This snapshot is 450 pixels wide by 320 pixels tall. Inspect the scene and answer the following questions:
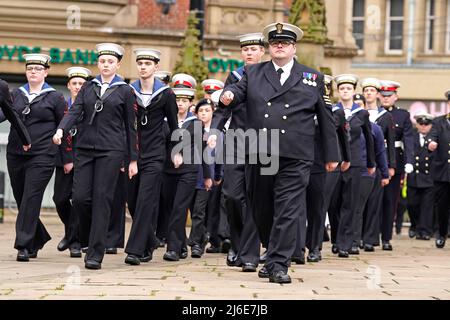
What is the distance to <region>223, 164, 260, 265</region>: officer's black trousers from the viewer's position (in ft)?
42.5

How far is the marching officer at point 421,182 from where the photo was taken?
79.1 ft

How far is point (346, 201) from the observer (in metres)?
16.9

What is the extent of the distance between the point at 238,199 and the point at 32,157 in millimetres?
2230

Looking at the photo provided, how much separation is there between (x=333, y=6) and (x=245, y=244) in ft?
90.0

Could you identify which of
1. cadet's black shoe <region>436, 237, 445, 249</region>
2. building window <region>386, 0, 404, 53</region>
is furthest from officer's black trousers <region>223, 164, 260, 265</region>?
building window <region>386, 0, 404, 53</region>

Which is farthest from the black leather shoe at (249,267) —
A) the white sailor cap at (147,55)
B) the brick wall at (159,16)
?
the brick wall at (159,16)

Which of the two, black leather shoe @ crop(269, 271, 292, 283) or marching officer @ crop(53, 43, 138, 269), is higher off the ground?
marching officer @ crop(53, 43, 138, 269)

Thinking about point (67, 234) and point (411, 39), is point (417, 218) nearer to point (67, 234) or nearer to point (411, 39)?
point (67, 234)

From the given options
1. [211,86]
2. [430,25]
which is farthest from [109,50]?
[430,25]

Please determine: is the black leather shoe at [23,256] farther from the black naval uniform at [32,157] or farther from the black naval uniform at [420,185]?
the black naval uniform at [420,185]

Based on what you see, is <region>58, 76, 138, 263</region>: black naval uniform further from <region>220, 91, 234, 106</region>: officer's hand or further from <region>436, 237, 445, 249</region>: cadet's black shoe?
<region>436, 237, 445, 249</region>: cadet's black shoe

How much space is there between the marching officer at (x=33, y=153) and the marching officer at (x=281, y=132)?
2.88 metres

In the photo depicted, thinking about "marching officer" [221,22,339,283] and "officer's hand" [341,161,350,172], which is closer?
"marching officer" [221,22,339,283]

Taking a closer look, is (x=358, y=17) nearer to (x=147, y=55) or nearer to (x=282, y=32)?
(x=147, y=55)
